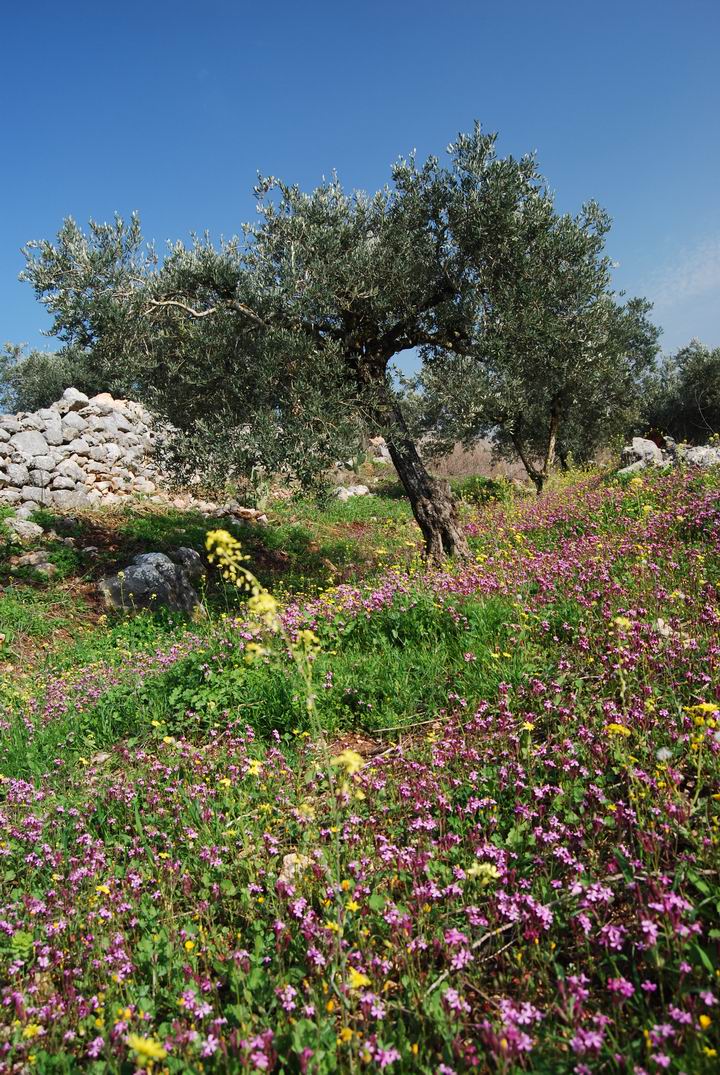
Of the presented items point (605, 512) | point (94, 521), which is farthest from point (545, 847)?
point (94, 521)

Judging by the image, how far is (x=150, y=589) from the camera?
12.8 m

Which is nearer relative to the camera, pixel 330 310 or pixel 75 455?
pixel 330 310

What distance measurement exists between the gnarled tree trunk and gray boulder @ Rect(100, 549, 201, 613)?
18.0ft

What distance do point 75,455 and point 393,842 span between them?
20887 millimetres

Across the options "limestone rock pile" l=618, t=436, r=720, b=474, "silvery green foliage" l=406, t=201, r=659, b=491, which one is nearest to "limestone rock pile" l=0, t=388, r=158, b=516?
"silvery green foliage" l=406, t=201, r=659, b=491

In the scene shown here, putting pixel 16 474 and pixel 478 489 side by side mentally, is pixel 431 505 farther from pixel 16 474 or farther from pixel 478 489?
pixel 478 489

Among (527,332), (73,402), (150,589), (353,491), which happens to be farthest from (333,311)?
(353,491)

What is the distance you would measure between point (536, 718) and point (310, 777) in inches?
71.3

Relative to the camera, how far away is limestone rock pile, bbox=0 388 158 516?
19.0 m

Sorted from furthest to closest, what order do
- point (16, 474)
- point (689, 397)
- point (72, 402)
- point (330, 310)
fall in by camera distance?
point (689, 397)
point (72, 402)
point (16, 474)
point (330, 310)

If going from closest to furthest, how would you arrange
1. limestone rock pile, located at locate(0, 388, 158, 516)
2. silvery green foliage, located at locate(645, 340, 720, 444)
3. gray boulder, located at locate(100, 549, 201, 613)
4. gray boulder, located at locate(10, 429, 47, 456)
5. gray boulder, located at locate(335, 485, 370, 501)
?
1. gray boulder, located at locate(100, 549, 201, 613)
2. limestone rock pile, located at locate(0, 388, 158, 516)
3. gray boulder, located at locate(10, 429, 47, 456)
4. gray boulder, located at locate(335, 485, 370, 501)
5. silvery green foliage, located at locate(645, 340, 720, 444)

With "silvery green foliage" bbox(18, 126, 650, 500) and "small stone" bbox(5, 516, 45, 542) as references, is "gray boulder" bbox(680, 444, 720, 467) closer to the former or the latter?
"silvery green foliage" bbox(18, 126, 650, 500)

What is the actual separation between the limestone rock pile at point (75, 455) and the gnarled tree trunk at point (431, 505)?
926 centimetres

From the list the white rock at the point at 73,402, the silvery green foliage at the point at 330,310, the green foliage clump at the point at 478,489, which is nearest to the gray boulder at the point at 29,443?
the white rock at the point at 73,402
